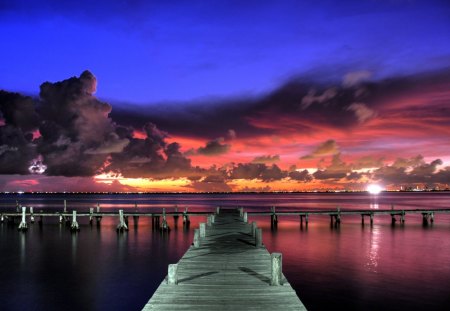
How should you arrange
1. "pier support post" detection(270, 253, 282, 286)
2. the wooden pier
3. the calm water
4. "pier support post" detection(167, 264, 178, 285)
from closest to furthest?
the wooden pier < "pier support post" detection(167, 264, 178, 285) < "pier support post" detection(270, 253, 282, 286) < the calm water

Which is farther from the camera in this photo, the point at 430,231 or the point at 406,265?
the point at 430,231

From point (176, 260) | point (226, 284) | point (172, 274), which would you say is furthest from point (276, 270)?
point (176, 260)

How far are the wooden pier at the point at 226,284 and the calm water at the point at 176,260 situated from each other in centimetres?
486

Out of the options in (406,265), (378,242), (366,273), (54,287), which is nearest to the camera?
(54,287)

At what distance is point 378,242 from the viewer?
43.2m

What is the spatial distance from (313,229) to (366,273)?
1064 inches

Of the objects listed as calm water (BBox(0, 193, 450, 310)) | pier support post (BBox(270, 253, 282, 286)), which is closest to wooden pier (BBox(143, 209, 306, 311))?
pier support post (BBox(270, 253, 282, 286))

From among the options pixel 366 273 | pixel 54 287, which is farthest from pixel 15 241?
pixel 366 273

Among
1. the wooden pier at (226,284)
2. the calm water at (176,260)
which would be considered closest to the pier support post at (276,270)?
the wooden pier at (226,284)

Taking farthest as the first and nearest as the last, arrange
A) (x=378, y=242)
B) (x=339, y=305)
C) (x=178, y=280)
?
1. (x=378, y=242)
2. (x=339, y=305)
3. (x=178, y=280)

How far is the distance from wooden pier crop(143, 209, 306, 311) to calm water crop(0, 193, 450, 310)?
191 inches

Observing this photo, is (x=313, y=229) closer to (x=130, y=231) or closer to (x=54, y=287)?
(x=130, y=231)

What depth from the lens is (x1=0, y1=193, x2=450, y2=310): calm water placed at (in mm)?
22312

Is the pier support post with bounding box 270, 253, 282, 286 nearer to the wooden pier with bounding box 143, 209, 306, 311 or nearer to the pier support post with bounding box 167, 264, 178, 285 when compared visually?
the wooden pier with bounding box 143, 209, 306, 311
